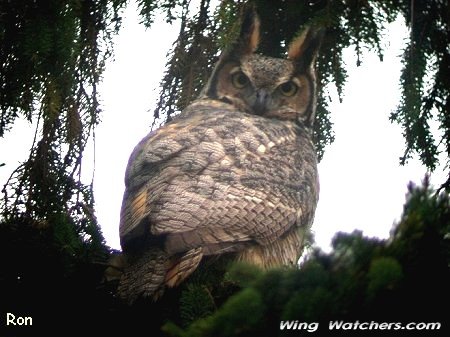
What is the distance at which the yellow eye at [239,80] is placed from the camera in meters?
4.27

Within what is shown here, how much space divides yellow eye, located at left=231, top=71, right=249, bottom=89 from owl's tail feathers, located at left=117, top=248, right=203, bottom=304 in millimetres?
1598

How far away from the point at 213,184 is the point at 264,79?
3.56 feet

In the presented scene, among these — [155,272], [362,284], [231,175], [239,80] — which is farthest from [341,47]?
[362,284]

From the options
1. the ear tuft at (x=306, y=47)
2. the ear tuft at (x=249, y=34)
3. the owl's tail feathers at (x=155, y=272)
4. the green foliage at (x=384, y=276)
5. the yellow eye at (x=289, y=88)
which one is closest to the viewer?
the green foliage at (x=384, y=276)

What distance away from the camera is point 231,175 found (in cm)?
331

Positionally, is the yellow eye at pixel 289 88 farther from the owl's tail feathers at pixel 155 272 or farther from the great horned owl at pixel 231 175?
the owl's tail feathers at pixel 155 272

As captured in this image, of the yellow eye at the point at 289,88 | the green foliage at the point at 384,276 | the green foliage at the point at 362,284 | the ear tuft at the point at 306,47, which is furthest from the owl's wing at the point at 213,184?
the green foliage at the point at 384,276

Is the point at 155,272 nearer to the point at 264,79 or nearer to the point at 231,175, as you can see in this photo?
the point at 231,175

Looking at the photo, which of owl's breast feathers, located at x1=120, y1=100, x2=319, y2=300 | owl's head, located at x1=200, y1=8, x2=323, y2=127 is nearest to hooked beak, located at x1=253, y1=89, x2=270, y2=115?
owl's head, located at x1=200, y1=8, x2=323, y2=127

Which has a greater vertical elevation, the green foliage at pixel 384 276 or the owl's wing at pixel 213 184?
the owl's wing at pixel 213 184

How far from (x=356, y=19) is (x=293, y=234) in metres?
1.05

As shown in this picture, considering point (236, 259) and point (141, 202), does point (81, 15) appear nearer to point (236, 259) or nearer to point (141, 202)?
point (141, 202)

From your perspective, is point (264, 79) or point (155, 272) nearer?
point (155, 272)

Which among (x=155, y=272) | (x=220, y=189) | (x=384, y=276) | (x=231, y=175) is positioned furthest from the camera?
(x=231, y=175)
